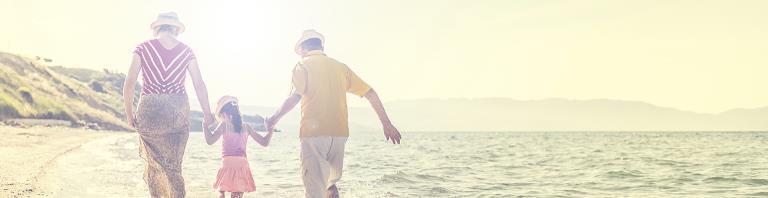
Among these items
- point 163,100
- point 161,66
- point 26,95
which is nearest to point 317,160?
point 163,100

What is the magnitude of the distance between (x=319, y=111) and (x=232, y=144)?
2253 millimetres

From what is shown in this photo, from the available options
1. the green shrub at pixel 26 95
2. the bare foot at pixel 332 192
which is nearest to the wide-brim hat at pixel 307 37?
the bare foot at pixel 332 192

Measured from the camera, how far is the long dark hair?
8.19m

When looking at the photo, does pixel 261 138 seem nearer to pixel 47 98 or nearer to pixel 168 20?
pixel 168 20

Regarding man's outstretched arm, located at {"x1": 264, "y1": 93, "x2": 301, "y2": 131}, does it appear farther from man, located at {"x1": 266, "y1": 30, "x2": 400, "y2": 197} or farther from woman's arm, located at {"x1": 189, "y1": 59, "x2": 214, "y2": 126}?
woman's arm, located at {"x1": 189, "y1": 59, "x2": 214, "y2": 126}

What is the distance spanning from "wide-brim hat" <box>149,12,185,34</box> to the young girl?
67.4 inches

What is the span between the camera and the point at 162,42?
650 cm

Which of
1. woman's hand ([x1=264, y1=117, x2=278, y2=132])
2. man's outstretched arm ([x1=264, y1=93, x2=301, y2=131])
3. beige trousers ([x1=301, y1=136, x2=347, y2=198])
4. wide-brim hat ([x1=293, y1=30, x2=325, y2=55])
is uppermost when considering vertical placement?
wide-brim hat ([x1=293, y1=30, x2=325, y2=55])

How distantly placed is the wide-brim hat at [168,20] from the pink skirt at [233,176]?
2249 millimetres

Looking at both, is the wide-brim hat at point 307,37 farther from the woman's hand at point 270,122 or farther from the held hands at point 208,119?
the held hands at point 208,119

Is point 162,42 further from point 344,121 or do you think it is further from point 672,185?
point 672,185

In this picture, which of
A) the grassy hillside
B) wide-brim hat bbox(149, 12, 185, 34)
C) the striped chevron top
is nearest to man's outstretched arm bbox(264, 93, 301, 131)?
the striped chevron top

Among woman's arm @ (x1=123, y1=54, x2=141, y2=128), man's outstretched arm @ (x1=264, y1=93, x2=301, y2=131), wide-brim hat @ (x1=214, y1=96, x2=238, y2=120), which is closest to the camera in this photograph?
woman's arm @ (x1=123, y1=54, x2=141, y2=128)

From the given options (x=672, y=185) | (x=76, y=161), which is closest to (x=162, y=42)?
(x=76, y=161)
